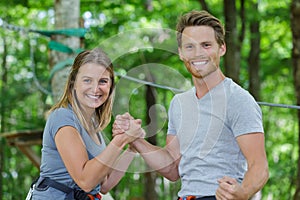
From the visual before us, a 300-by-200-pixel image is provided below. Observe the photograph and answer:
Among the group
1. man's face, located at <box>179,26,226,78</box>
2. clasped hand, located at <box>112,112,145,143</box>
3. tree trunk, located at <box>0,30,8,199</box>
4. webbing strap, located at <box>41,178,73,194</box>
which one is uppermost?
man's face, located at <box>179,26,226,78</box>

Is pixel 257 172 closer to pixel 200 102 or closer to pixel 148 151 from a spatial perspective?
pixel 200 102

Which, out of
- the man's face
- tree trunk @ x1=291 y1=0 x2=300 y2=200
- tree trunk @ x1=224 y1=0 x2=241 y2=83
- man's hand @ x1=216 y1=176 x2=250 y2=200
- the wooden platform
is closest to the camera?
man's hand @ x1=216 y1=176 x2=250 y2=200

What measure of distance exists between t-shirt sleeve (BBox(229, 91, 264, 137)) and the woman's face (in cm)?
56

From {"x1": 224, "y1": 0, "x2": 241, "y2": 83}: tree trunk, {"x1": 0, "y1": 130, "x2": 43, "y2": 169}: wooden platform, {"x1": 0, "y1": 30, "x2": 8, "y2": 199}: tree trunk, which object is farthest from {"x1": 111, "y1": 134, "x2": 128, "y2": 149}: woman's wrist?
{"x1": 0, "y1": 30, "x2": 8, "y2": 199}: tree trunk

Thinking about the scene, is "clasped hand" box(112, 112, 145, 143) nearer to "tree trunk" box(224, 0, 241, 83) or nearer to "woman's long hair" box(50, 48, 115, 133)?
"woman's long hair" box(50, 48, 115, 133)

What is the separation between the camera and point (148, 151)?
2.57 m

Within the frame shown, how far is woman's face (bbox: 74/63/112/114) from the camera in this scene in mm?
2439

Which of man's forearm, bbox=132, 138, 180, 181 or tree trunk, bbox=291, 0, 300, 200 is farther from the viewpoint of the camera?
tree trunk, bbox=291, 0, 300, 200

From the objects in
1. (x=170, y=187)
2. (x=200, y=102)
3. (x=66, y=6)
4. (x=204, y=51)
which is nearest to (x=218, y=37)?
(x=204, y=51)

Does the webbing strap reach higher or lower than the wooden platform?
higher

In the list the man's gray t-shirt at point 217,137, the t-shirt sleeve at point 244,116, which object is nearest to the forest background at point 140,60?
the man's gray t-shirt at point 217,137

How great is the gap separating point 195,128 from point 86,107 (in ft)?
1.64

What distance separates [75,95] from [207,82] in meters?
0.57

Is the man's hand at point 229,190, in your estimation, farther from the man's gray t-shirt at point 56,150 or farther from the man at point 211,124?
the man's gray t-shirt at point 56,150
